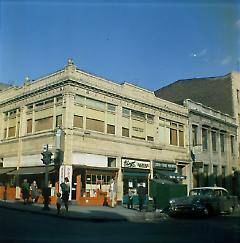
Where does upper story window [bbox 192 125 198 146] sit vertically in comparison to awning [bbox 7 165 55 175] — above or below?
above

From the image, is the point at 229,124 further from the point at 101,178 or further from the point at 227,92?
the point at 101,178

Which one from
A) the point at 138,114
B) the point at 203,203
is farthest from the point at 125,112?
the point at 203,203

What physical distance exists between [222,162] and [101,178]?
20.8 metres

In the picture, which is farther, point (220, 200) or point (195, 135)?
point (195, 135)

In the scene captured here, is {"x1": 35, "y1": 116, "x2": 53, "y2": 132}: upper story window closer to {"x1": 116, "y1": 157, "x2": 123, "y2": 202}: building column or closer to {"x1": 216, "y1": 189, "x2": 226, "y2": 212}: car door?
{"x1": 116, "y1": 157, "x2": 123, "y2": 202}: building column

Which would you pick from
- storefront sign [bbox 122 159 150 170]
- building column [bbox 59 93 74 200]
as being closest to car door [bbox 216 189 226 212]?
building column [bbox 59 93 74 200]

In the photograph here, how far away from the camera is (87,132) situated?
28.0 metres

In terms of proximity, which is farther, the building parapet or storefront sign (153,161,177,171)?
the building parapet

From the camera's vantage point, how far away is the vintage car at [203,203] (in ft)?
63.7

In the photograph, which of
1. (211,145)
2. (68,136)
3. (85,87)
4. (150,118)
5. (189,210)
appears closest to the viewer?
(189,210)

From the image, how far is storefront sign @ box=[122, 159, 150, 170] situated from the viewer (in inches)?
1216

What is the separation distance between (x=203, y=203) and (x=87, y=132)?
35.2 feet

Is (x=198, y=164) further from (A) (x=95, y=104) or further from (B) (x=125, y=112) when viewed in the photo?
(A) (x=95, y=104)

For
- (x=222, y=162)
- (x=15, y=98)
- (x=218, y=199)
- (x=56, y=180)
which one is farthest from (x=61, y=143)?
(x=222, y=162)
